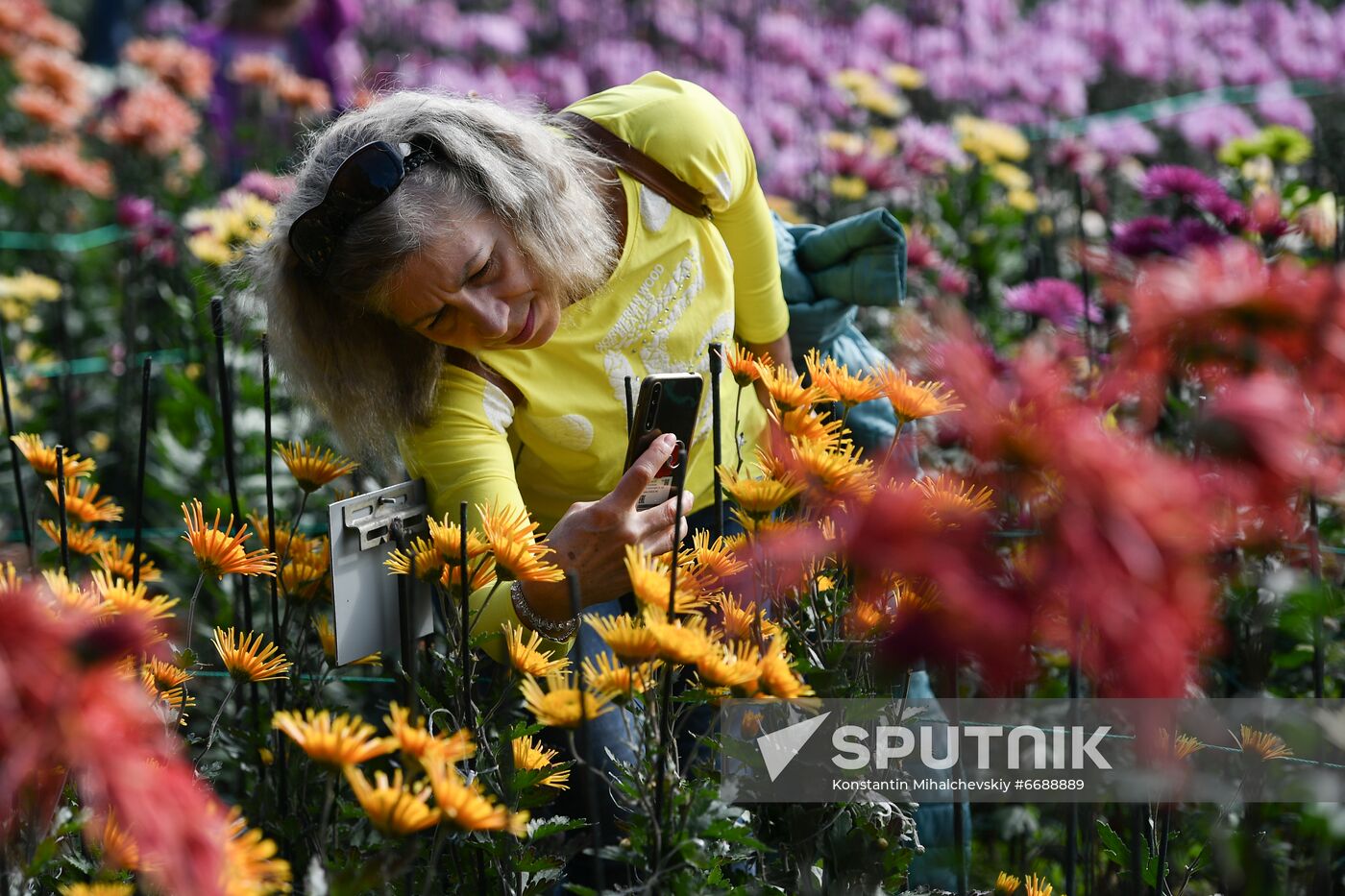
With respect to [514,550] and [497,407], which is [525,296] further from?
[514,550]

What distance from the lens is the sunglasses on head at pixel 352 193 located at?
1.38 meters

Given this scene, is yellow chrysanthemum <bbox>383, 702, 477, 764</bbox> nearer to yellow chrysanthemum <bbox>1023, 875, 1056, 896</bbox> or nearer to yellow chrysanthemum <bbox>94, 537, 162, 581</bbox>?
yellow chrysanthemum <bbox>94, 537, 162, 581</bbox>

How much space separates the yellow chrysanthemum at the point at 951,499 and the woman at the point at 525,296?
10.8 inches

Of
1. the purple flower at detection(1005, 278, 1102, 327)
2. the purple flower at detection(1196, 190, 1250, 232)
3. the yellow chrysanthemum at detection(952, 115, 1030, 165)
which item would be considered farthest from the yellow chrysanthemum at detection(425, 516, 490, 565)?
the yellow chrysanthemum at detection(952, 115, 1030, 165)

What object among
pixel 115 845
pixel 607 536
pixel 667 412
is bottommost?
pixel 115 845

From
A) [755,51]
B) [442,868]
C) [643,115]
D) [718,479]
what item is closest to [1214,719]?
[718,479]

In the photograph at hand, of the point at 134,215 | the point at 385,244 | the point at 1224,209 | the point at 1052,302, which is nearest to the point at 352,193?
the point at 385,244

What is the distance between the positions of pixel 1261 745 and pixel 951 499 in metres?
0.44

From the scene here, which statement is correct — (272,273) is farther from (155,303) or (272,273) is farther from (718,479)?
(155,303)

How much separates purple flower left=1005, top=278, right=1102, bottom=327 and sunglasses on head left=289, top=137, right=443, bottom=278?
117 centimetres

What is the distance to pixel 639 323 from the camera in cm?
165

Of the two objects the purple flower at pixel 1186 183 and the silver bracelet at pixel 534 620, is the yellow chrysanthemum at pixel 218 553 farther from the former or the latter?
the purple flower at pixel 1186 183

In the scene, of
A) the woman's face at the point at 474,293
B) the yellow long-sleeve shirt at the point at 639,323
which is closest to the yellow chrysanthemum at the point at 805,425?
the woman's face at the point at 474,293

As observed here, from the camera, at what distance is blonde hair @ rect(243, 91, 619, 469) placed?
1426 millimetres
